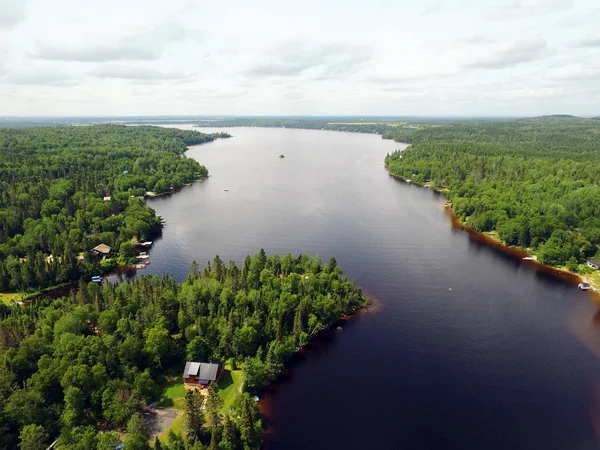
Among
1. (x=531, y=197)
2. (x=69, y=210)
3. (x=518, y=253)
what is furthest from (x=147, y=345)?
(x=531, y=197)

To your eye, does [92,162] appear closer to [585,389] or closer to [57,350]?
[57,350]

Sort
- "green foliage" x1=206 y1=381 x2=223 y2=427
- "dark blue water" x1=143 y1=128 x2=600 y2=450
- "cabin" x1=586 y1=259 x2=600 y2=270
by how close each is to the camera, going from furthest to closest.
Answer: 1. "cabin" x1=586 y1=259 x2=600 y2=270
2. "dark blue water" x1=143 y1=128 x2=600 y2=450
3. "green foliage" x1=206 y1=381 x2=223 y2=427

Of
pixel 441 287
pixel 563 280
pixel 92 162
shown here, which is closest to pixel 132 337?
pixel 441 287

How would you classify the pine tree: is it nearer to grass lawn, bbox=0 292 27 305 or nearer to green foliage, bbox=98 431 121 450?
green foliage, bbox=98 431 121 450

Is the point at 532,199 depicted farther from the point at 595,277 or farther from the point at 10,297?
the point at 10,297

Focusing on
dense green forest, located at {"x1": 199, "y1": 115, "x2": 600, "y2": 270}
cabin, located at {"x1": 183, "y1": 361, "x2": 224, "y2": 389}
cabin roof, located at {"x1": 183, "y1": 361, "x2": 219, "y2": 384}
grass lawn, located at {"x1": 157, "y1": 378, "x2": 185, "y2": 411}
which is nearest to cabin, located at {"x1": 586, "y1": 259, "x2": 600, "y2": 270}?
dense green forest, located at {"x1": 199, "y1": 115, "x2": 600, "y2": 270}
